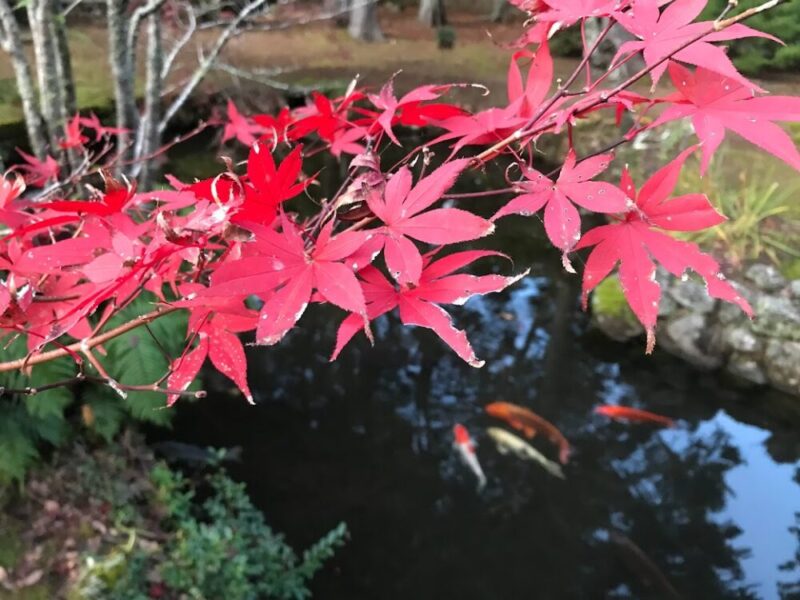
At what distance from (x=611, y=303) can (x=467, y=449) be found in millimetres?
1514

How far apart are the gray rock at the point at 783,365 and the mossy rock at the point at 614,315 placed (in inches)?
29.6

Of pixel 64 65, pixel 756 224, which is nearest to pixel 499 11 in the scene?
pixel 756 224

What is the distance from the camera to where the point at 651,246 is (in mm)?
756

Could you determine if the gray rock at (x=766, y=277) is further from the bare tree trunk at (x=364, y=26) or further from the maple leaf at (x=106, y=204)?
the bare tree trunk at (x=364, y=26)

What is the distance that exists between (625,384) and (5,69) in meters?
5.82

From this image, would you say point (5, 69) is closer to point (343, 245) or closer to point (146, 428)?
point (146, 428)

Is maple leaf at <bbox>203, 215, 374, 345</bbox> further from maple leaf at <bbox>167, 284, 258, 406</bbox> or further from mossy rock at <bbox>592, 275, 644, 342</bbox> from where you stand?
mossy rock at <bbox>592, 275, 644, 342</bbox>

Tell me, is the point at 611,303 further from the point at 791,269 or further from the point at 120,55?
the point at 120,55

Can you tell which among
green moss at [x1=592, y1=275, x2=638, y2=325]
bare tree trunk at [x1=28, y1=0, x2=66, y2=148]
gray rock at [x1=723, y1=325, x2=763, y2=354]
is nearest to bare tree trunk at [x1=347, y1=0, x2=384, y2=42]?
green moss at [x1=592, y1=275, x2=638, y2=325]

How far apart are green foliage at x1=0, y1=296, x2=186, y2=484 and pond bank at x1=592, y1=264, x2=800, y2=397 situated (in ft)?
9.63

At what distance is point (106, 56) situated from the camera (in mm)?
6961

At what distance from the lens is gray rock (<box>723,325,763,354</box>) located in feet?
13.0

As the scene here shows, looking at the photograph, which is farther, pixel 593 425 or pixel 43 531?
pixel 593 425

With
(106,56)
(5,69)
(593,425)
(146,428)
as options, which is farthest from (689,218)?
(106,56)
